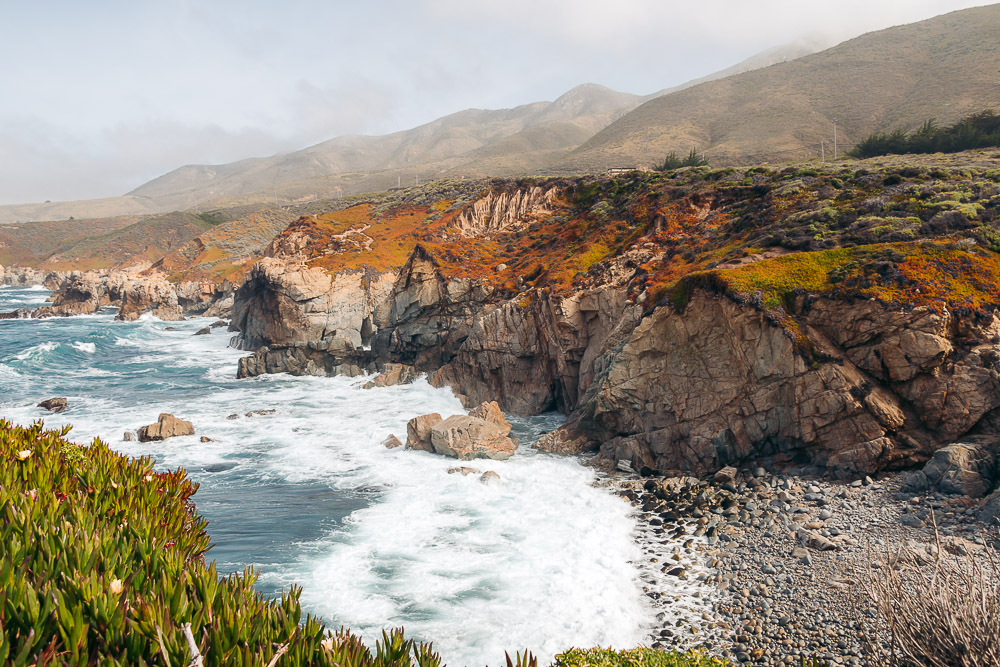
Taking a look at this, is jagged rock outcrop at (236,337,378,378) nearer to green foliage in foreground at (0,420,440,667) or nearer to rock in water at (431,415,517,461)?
rock in water at (431,415,517,461)

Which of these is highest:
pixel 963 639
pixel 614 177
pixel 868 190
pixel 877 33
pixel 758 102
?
pixel 877 33

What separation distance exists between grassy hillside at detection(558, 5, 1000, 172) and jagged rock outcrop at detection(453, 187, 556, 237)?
44380 mm

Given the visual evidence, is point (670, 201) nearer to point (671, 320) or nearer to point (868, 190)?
point (868, 190)

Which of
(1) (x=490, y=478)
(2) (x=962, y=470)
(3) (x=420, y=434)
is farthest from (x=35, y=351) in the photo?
(2) (x=962, y=470)

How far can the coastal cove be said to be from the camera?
13719 mm

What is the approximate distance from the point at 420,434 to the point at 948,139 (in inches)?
2262

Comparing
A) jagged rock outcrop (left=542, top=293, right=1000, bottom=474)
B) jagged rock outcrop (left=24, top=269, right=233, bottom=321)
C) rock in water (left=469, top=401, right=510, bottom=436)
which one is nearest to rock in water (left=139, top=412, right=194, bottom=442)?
rock in water (left=469, top=401, right=510, bottom=436)

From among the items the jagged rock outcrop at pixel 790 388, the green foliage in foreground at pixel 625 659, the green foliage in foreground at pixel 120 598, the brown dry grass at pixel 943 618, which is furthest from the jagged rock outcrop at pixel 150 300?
the brown dry grass at pixel 943 618

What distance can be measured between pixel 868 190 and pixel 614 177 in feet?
82.6

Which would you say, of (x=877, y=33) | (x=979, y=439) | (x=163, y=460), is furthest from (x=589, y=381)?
(x=877, y=33)

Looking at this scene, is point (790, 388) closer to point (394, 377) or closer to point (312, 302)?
point (394, 377)

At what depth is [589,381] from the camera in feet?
94.2

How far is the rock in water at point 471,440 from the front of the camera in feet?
81.1

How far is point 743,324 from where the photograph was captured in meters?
21.5
